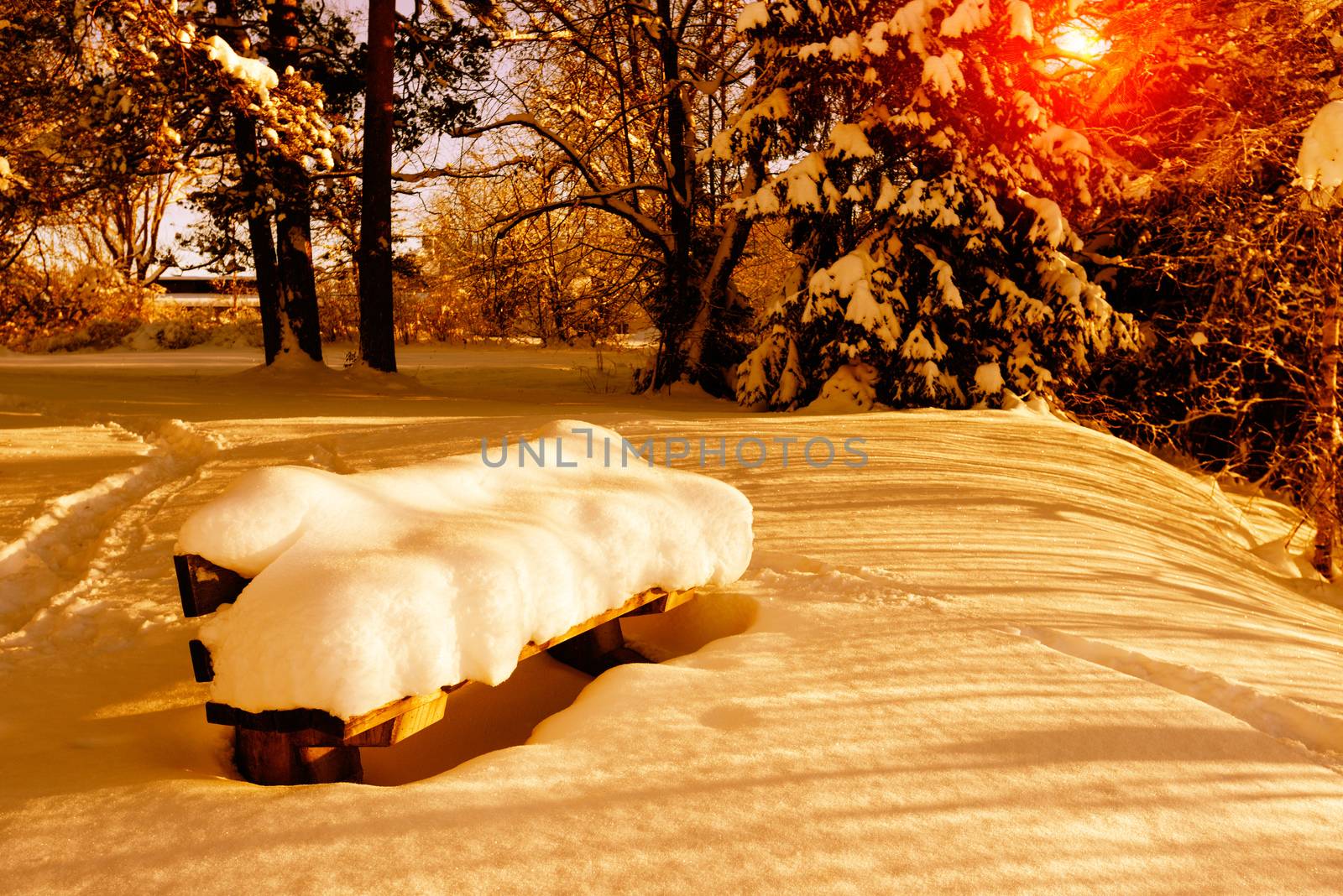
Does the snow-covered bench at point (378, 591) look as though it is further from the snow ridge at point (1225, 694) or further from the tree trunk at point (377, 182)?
the tree trunk at point (377, 182)

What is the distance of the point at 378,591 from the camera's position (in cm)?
218

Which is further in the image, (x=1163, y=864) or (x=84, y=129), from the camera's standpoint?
(x=84, y=129)

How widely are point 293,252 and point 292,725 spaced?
12.5 metres

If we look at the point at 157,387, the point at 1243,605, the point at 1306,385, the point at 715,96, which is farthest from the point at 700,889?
the point at 715,96

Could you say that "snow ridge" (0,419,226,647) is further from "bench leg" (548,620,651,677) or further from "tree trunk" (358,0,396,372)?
"tree trunk" (358,0,396,372)

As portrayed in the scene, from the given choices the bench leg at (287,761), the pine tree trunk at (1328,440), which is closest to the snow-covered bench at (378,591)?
the bench leg at (287,761)

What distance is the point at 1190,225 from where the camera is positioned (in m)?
9.48

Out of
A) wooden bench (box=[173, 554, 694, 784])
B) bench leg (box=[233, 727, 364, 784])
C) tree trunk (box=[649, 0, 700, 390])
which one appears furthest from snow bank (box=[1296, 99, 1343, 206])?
tree trunk (box=[649, 0, 700, 390])

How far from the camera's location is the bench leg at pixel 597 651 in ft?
10.6

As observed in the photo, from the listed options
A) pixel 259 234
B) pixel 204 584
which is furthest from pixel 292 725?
pixel 259 234

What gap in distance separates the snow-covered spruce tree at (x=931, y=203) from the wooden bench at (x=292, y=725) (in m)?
8.29

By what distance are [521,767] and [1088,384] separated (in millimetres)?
11151

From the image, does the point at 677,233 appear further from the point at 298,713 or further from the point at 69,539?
the point at 298,713

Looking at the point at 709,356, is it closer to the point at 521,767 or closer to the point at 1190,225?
the point at 1190,225
